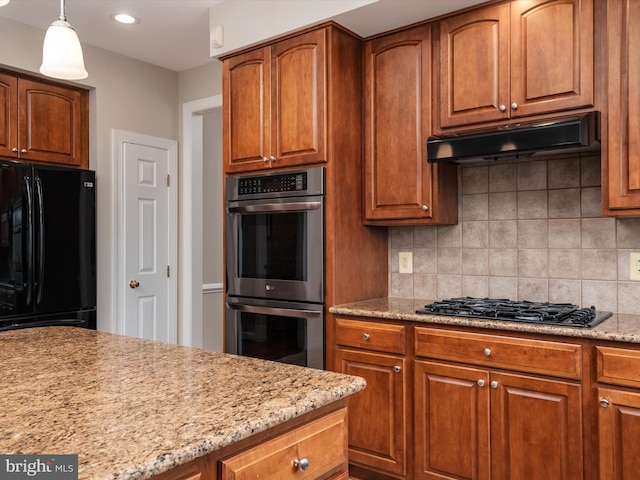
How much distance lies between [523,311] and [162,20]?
2.72m

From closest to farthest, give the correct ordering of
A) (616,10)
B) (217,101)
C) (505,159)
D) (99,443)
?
(99,443) → (616,10) → (505,159) → (217,101)

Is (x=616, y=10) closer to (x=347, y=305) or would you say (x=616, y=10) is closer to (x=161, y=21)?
(x=347, y=305)

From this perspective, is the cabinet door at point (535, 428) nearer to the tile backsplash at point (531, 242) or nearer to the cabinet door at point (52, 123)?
the tile backsplash at point (531, 242)

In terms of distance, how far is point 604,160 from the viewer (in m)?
2.16

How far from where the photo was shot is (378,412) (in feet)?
8.26

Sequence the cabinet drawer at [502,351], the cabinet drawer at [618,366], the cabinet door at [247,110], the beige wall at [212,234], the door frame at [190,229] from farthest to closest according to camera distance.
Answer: the beige wall at [212,234] → the door frame at [190,229] → the cabinet door at [247,110] → the cabinet drawer at [502,351] → the cabinet drawer at [618,366]

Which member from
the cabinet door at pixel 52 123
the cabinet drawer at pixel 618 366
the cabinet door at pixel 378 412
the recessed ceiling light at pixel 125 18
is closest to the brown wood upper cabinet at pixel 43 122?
the cabinet door at pixel 52 123

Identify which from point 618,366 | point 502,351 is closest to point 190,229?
point 502,351

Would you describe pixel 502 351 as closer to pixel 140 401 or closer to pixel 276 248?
pixel 276 248

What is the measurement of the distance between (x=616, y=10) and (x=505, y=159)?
0.80m

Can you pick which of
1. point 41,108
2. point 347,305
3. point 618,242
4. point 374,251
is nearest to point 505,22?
point 618,242

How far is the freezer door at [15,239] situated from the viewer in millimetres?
Result: 3020

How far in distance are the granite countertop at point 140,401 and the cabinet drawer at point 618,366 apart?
117cm

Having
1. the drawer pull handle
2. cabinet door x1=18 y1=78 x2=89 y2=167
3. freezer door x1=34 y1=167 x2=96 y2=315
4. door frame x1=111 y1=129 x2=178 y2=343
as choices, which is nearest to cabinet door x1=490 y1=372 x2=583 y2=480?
the drawer pull handle
